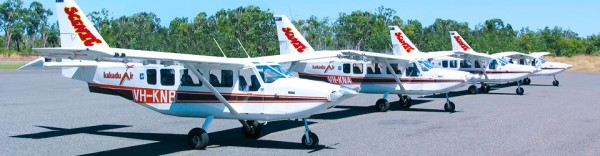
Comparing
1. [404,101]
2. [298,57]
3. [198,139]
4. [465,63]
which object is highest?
[465,63]

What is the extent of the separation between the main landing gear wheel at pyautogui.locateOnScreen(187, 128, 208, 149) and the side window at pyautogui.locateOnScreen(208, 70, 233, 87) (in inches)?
38.4

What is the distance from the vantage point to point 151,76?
13.0 metres

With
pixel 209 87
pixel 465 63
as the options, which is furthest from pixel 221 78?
pixel 465 63

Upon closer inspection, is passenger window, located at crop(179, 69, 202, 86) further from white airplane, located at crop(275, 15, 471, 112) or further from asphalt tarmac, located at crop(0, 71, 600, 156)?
white airplane, located at crop(275, 15, 471, 112)

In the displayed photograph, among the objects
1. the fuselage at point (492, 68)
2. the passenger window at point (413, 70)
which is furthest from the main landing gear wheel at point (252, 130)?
the fuselage at point (492, 68)

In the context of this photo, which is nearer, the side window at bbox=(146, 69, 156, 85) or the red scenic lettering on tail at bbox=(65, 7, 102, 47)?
the side window at bbox=(146, 69, 156, 85)

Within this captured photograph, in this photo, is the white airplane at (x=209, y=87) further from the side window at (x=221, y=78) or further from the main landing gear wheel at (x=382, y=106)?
the main landing gear wheel at (x=382, y=106)

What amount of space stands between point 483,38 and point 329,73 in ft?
215

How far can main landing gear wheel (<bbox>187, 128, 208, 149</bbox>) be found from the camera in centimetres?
1194

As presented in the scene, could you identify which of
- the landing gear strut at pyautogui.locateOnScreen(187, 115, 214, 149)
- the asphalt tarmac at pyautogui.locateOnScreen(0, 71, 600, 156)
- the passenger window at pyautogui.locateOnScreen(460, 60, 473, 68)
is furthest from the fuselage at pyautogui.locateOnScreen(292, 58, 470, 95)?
the passenger window at pyautogui.locateOnScreen(460, 60, 473, 68)

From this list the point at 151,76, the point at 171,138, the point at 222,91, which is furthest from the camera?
the point at 171,138

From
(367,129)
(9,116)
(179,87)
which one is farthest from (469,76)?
(9,116)

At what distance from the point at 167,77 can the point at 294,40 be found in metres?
10.9

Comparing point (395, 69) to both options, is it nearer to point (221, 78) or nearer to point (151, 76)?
point (221, 78)
